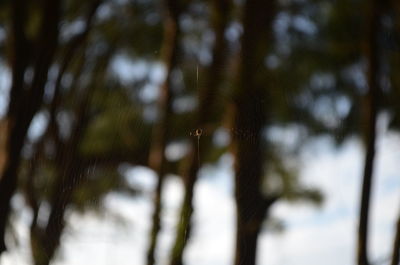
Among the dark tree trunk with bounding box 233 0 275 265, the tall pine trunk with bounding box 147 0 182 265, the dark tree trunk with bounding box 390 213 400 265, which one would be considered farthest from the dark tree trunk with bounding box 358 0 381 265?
the tall pine trunk with bounding box 147 0 182 265

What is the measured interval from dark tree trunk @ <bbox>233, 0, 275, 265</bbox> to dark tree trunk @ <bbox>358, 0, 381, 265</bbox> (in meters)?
0.27

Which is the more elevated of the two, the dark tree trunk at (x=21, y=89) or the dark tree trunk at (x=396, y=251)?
the dark tree trunk at (x=21, y=89)

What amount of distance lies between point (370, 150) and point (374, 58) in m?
0.39

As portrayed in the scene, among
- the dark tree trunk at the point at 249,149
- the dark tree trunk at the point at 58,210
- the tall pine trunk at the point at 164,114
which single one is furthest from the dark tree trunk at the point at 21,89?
the dark tree trunk at the point at 249,149

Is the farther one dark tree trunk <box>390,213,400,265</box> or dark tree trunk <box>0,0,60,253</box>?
dark tree trunk <box>0,0,60,253</box>

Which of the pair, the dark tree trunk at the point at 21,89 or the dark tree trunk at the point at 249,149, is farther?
the dark tree trunk at the point at 21,89

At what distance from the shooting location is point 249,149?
1525 mm

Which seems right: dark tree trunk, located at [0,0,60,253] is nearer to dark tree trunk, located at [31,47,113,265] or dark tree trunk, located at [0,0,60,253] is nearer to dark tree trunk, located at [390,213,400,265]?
dark tree trunk, located at [31,47,113,265]

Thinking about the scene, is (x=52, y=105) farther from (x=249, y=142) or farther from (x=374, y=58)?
(x=374, y=58)

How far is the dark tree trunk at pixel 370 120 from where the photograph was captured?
1389 millimetres

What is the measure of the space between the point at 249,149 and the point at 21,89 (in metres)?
0.99

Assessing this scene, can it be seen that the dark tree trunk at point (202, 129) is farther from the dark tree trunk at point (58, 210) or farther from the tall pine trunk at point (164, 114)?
the dark tree trunk at point (58, 210)

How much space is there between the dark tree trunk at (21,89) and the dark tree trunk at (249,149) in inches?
31.4

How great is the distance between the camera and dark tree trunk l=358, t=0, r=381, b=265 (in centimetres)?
139
